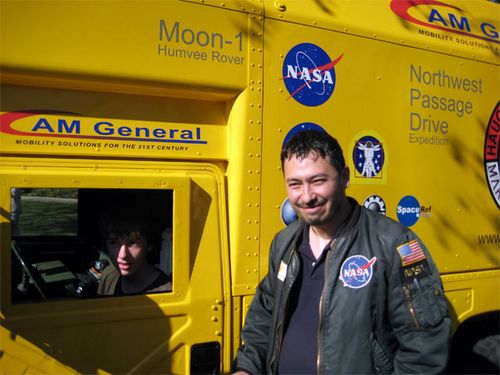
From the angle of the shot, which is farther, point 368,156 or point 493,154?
point 493,154

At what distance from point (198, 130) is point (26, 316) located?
3.71ft

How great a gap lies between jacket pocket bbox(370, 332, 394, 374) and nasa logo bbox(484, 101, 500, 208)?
7.03ft

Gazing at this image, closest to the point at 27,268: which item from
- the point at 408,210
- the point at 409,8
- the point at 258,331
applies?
the point at 258,331

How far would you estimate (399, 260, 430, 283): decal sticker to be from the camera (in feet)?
5.34

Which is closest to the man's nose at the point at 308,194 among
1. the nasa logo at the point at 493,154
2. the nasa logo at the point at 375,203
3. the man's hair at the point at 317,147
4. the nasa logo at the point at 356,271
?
Result: the man's hair at the point at 317,147

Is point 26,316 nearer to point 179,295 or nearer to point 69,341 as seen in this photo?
point 69,341

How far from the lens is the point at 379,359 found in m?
1.63

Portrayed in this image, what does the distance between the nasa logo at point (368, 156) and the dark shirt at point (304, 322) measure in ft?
3.58

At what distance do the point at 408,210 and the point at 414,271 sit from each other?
140 centimetres

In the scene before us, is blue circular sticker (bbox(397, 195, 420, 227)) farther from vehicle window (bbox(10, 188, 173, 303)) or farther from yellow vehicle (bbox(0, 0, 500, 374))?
vehicle window (bbox(10, 188, 173, 303))

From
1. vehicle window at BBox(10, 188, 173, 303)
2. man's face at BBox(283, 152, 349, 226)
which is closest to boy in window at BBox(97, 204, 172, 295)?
vehicle window at BBox(10, 188, 173, 303)

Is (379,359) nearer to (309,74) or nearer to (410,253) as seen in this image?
(410,253)

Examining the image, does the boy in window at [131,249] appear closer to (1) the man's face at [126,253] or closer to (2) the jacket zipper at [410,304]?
(1) the man's face at [126,253]

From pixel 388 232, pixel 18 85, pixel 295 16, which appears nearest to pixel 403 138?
pixel 295 16
